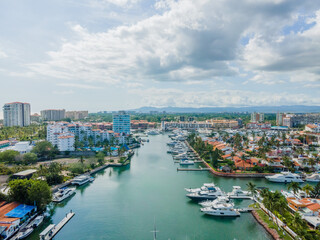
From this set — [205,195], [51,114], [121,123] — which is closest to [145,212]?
[205,195]

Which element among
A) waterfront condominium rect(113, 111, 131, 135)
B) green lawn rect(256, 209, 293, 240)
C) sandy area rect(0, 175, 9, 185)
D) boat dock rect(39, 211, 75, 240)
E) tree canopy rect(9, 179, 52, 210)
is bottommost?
boat dock rect(39, 211, 75, 240)

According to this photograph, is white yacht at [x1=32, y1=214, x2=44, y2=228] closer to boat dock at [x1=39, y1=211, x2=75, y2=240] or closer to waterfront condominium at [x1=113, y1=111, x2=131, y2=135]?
boat dock at [x1=39, y1=211, x2=75, y2=240]

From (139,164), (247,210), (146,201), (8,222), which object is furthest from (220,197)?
(139,164)

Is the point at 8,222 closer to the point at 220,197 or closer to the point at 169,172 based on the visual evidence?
the point at 220,197

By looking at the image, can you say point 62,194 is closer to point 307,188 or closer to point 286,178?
point 307,188

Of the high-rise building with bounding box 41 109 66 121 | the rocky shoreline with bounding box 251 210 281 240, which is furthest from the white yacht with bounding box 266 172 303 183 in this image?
the high-rise building with bounding box 41 109 66 121
